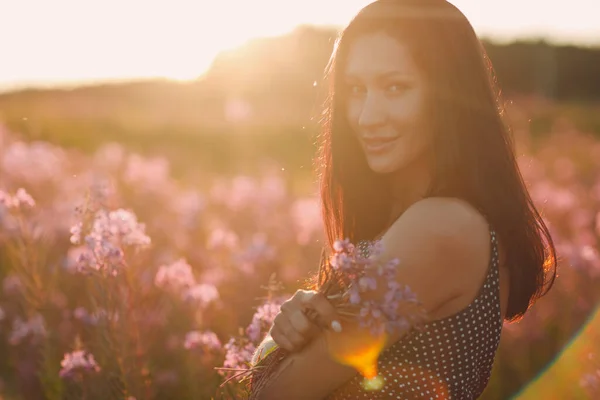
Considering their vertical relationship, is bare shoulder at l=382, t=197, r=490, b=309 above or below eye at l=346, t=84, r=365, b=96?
below

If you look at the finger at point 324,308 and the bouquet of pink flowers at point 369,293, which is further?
the finger at point 324,308

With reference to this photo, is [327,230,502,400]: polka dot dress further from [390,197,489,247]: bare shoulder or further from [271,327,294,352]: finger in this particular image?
[271,327,294,352]: finger

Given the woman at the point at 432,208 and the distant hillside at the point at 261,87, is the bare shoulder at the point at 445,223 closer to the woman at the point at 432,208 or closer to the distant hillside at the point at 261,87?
the woman at the point at 432,208

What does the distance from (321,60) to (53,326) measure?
117 feet

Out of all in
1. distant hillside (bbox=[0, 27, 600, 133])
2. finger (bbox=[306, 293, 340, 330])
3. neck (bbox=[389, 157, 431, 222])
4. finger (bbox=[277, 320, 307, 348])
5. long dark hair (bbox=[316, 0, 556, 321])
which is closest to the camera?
finger (bbox=[306, 293, 340, 330])

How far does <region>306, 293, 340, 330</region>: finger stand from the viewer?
1718 millimetres

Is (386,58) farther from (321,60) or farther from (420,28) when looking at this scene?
(321,60)

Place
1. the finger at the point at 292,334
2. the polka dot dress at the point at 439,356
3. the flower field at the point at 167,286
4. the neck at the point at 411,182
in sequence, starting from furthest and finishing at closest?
1. the flower field at the point at 167,286
2. the neck at the point at 411,182
3. the polka dot dress at the point at 439,356
4. the finger at the point at 292,334

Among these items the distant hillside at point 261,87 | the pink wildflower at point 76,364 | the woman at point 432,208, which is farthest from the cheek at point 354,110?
the distant hillside at point 261,87

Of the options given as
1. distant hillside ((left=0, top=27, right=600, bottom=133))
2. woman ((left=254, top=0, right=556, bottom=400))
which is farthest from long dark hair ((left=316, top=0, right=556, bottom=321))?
distant hillside ((left=0, top=27, right=600, bottom=133))

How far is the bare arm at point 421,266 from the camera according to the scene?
1896 mm

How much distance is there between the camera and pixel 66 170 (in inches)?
332

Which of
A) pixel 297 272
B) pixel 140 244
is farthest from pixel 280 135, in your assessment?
pixel 140 244

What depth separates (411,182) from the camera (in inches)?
95.8
